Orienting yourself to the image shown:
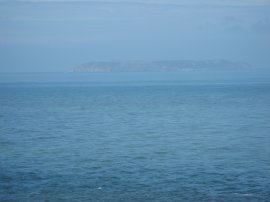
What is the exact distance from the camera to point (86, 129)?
46.5 m

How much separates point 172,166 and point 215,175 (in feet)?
10.2

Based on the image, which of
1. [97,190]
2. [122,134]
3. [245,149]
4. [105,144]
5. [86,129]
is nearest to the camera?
[97,190]

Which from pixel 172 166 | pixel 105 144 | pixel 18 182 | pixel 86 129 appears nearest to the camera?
pixel 18 182

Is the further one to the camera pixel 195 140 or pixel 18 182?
pixel 195 140

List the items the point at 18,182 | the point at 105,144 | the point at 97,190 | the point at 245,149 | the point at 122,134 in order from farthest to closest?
the point at 122,134, the point at 105,144, the point at 245,149, the point at 18,182, the point at 97,190

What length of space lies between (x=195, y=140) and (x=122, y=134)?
7.14 metres

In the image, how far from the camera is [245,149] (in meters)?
32.8

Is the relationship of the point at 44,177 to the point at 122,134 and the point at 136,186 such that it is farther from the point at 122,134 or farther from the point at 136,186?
the point at 122,134

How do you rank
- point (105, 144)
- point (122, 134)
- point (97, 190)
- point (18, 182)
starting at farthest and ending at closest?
point (122, 134)
point (105, 144)
point (18, 182)
point (97, 190)

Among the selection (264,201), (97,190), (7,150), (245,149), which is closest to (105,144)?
(7,150)

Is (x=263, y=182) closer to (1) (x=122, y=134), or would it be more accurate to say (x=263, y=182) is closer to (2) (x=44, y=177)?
(2) (x=44, y=177)

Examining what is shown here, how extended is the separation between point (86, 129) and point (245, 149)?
17741mm

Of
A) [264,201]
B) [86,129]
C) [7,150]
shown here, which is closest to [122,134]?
[86,129]

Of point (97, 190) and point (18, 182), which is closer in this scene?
point (97, 190)
